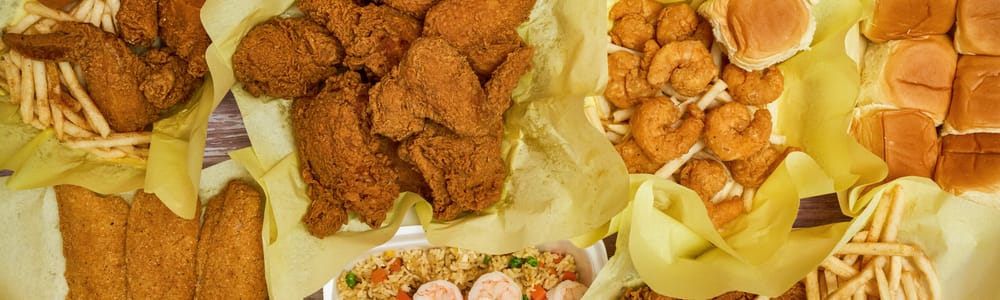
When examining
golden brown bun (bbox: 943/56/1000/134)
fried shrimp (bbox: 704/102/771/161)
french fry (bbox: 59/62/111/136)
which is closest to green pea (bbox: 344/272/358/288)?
french fry (bbox: 59/62/111/136)

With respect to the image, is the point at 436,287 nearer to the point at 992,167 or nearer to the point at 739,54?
the point at 739,54

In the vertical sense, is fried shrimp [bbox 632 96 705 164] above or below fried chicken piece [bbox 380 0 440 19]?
below

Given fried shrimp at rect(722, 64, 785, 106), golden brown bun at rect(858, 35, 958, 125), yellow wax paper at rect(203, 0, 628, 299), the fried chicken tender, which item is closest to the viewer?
the fried chicken tender

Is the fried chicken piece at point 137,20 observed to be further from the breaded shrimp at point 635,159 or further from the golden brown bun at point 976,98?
the golden brown bun at point 976,98

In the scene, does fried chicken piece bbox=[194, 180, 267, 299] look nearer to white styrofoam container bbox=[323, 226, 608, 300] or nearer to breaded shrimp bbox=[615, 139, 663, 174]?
white styrofoam container bbox=[323, 226, 608, 300]

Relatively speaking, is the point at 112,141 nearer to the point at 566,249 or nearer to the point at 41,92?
the point at 41,92

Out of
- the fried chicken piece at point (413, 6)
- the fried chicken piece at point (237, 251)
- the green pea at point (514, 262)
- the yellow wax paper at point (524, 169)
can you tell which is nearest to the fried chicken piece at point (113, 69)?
the yellow wax paper at point (524, 169)

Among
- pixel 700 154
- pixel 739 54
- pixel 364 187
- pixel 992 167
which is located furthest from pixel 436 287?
pixel 992 167
